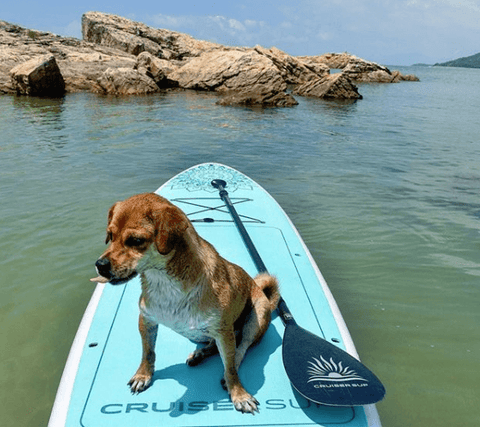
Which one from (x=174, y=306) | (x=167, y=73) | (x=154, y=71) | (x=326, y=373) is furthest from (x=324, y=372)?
(x=167, y=73)

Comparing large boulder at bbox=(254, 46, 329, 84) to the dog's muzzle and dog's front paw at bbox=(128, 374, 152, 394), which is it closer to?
dog's front paw at bbox=(128, 374, 152, 394)

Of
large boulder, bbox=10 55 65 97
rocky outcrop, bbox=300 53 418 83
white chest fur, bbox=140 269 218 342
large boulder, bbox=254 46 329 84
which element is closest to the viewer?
white chest fur, bbox=140 269 218 342

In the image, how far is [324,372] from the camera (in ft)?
10.4

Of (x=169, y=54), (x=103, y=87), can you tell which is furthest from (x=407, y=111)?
(x=169, y=54)

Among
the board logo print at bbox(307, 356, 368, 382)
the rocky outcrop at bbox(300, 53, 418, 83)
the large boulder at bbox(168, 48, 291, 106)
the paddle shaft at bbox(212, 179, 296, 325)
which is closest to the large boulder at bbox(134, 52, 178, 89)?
the large boulder at bbox(168, 48, 291, 106)

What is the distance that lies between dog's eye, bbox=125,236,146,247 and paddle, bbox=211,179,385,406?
1.76m

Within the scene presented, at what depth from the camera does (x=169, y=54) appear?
172ft

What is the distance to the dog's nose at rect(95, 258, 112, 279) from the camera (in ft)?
7.02

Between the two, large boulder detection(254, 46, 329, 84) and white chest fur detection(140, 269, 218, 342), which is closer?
white chest fur detection(140, 269, 218, 342)

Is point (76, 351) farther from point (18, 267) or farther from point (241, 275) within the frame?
point (18, 267)

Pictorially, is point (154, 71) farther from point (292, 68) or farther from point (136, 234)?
point (136, 234)

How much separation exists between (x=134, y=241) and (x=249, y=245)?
314 centimetres

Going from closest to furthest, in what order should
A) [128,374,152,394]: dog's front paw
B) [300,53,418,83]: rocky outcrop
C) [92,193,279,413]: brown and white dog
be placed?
[92,193,279,413]: brown and white dog → [128,374,152,394]: dog's front paw → [300,53,418,83]: rocky outcrop

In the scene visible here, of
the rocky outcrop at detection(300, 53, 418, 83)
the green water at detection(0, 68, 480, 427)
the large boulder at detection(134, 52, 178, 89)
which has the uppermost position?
the rocky outcrop at detection(300, 53, 418, 83)
